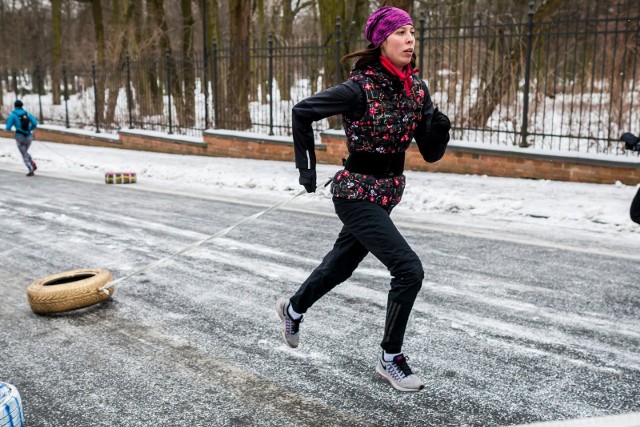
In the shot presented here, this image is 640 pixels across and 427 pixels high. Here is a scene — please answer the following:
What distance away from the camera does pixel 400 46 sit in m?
3.63

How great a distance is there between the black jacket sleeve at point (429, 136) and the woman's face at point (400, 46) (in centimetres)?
32

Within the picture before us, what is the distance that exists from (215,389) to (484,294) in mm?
2617

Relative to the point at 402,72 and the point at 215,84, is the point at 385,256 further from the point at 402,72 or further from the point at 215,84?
the point at 215,84

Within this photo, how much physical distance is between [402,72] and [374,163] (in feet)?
1.75

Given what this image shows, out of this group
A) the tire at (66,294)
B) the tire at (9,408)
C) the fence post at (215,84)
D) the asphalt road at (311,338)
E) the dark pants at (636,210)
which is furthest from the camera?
the fence post at (215,84)

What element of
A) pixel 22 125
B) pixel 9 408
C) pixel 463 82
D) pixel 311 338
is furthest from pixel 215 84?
pixel 9 408

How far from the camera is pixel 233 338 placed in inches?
177

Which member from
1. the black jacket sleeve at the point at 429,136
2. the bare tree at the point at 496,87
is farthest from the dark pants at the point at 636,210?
the bare tree at the point at 496,87

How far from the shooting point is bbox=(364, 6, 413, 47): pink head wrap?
143 inches

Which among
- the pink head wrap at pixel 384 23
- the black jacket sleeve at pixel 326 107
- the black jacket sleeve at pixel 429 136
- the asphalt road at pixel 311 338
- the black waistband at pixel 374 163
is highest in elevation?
the pink head wrap at pixel 384 23

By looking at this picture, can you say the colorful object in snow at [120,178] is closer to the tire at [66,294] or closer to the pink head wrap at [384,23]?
the tire at [66,294]

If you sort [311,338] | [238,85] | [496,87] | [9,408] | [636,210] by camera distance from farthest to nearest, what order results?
1. [238,85]
2. [496,87]
3. [311,338]
4. [636,210]
5. [9,408]

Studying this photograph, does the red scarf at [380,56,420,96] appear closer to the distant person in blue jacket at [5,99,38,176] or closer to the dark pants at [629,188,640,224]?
the dark pants at [629,188,640,224]

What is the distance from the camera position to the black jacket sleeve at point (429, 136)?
149 inches
